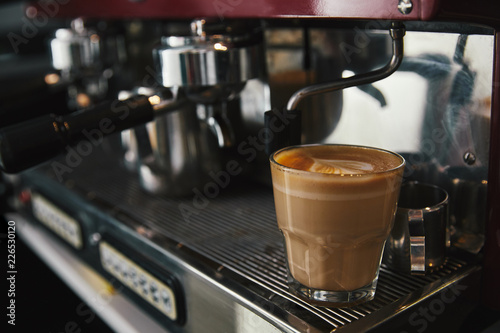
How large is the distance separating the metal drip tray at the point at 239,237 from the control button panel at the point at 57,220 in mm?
44

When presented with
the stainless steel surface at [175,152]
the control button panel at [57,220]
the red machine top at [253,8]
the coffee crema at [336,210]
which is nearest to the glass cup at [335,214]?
the coffee crema at [336,210]

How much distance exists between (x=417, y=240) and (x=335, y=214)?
0.13 meters

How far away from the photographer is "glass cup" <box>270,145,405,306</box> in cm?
45

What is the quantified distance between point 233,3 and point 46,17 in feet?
1.96

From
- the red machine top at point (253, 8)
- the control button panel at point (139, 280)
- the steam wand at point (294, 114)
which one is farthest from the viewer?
the control button panel at point (139, 280)

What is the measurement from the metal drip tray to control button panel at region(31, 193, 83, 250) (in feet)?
0.14

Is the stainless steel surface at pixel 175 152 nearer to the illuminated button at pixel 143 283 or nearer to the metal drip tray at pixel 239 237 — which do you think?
the metal drip tray at pixel 239 237

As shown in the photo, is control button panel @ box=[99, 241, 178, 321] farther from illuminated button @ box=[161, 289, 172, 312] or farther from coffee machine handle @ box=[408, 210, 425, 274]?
coffee machine handle @ box=[408, 210, 425, 274]

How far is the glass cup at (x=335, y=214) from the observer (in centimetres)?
45

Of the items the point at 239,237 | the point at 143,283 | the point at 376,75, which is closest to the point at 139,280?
the point at 143,283

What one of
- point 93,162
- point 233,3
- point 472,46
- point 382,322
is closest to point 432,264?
point 382,322

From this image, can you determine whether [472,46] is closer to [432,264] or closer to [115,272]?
[432,264]

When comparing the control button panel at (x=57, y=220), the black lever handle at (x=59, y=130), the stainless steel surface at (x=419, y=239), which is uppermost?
the black lever handle at (x=59, y=130)

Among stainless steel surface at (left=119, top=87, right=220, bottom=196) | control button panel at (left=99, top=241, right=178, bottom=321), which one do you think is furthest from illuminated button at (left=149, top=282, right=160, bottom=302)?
stainless steel surface at (left=119, top=87, right=220, bottom=196)
